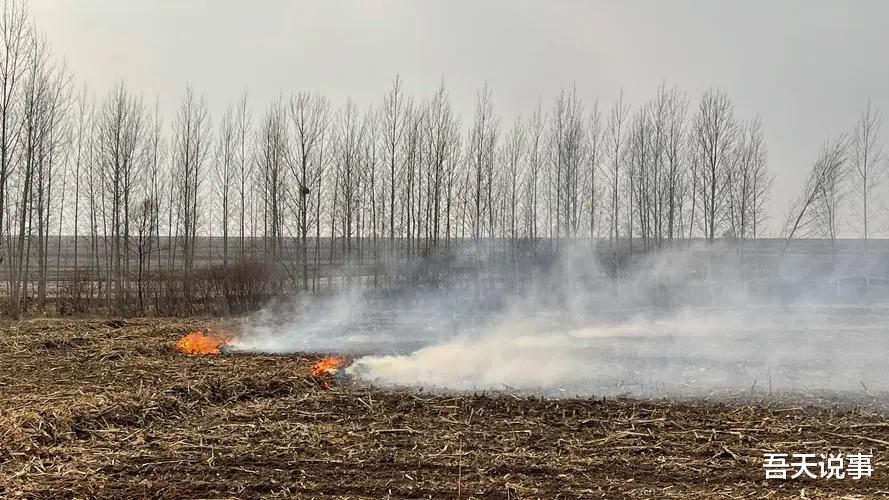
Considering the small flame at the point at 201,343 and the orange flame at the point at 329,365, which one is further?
the small flame at the point at 201,343

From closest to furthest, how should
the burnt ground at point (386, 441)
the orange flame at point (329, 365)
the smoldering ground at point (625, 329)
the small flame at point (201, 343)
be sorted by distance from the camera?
the burnt ground at point (386, 441) → the smoldering ground at point (625, 329) → the orange flame at point (329, 365) → the small flame at point (201, 343)

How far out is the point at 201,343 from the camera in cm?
1434

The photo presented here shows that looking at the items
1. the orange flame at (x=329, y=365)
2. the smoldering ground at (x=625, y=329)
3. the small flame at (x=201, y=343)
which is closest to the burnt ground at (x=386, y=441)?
the orange flame at (x=329, y=365)

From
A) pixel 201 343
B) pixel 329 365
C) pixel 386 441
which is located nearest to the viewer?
pixel 386 441

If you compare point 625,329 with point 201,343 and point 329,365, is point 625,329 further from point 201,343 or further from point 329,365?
point 201,343

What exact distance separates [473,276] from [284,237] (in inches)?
429

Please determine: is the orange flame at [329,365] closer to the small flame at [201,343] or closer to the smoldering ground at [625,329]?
the smoldering ground at [625,329]

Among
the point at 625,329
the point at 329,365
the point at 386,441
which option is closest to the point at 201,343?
the point at 329,365

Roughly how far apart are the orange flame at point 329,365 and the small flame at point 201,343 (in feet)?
10.4

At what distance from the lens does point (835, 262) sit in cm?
2773

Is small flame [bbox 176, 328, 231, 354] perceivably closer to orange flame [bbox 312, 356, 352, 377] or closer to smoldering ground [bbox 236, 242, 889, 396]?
smoldering ground [bbox 236, 242, 889, 396]

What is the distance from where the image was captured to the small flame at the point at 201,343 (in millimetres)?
13438

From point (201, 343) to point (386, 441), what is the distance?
9.49m

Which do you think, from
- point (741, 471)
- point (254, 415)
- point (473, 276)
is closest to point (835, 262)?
point (473, 276)
